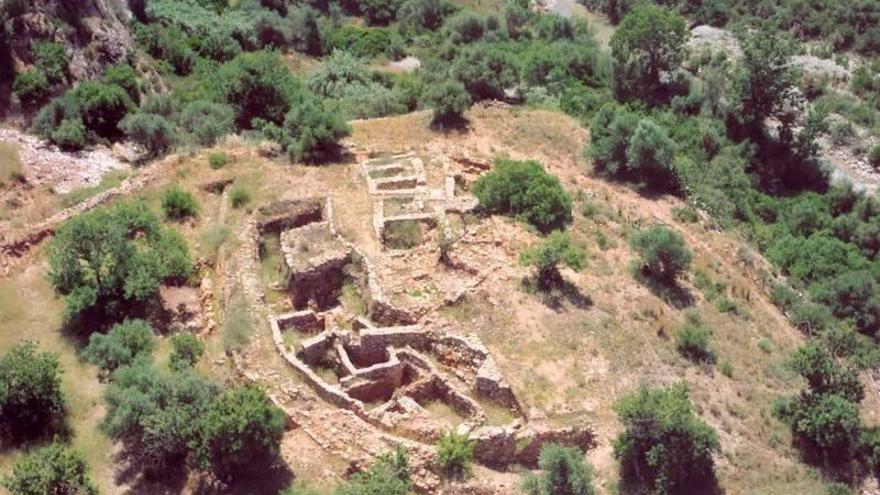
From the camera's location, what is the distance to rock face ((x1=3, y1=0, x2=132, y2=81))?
46.2 metres

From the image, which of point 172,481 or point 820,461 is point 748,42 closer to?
point 820,461

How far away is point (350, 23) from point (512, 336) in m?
43.7

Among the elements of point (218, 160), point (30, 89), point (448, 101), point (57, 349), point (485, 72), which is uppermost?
point (448, 101)

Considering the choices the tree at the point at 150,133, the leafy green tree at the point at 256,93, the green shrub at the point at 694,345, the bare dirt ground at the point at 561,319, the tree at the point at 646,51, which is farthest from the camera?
the tree at the point at 646,51

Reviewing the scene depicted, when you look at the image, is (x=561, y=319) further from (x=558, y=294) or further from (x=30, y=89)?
(x=30, y=89)

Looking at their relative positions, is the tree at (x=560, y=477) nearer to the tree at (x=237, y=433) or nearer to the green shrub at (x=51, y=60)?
the tree at (x=237, y=433)

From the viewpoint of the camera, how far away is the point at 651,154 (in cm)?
4328

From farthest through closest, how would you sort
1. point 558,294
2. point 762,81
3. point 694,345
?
point 762,81 < point 558,294 < point 694,345

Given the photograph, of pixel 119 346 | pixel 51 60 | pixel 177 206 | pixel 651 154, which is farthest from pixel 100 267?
pixel 651 154

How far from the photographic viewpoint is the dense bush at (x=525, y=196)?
121ft

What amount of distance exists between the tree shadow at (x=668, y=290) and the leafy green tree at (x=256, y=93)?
1907 cm

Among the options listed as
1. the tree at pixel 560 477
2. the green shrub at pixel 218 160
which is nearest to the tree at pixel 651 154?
the green shrub at pixel 218 160

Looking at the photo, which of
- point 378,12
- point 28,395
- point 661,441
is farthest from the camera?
point 378,12

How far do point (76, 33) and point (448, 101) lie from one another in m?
19.2
